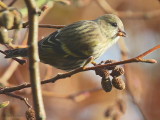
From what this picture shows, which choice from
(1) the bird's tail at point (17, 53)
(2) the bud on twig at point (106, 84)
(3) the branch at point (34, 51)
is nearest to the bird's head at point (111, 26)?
(1) the bird's tail at point (17, 53)

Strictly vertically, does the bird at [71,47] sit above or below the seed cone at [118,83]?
above

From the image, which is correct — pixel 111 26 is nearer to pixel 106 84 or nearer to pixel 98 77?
pixel 106 84

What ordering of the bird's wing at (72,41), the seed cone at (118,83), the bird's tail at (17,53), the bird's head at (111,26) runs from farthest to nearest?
the bird's head at (111,26), the bird's wing at (72,41), the bird's tail at (17,53), the seed cone at (118,83)

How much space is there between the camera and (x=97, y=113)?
4.57m

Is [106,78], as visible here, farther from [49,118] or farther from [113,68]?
[49,118]

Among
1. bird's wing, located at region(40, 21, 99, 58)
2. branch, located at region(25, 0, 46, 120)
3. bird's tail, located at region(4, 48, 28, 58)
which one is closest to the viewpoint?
branch, located at region(25, 0, 46, 120)

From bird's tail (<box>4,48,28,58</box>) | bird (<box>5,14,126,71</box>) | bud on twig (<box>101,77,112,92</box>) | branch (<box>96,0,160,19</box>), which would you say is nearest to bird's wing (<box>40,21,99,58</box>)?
bird (<box>5,14,126,71</box>)

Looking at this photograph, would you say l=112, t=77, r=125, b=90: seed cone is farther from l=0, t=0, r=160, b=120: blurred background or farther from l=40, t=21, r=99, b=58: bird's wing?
l=0, t=0, r=160, b=120: blurred background

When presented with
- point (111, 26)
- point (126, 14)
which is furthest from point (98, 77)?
point (111, 26)

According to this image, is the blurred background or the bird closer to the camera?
the bird

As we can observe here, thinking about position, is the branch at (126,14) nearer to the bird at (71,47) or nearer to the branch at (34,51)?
the bird at (71,47)

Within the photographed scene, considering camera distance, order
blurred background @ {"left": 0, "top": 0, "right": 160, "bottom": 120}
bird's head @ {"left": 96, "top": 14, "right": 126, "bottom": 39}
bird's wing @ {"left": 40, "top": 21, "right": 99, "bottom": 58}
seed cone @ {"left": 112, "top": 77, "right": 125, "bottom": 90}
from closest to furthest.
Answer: seed cone @ {"left": 112, "top": 77, "right": 125, "bottom": 90} → bird's wing @ {"left": 40, "top": 21, "right": 99, "bottom": 58} → bird's head @ {"left": 96, "top": 14, "right": 126, "bottom": 39} → blurred background @ {"left": 0, "top": 0, "right": 160, "bottom": 120}

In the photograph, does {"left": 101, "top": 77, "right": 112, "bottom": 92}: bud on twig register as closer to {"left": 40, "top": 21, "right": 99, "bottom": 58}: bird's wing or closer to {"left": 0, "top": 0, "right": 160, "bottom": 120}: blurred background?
{"left": 40, "top": 21, "right": 99, "bottom": 58}: bird's wing

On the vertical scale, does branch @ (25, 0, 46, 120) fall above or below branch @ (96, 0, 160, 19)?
below
